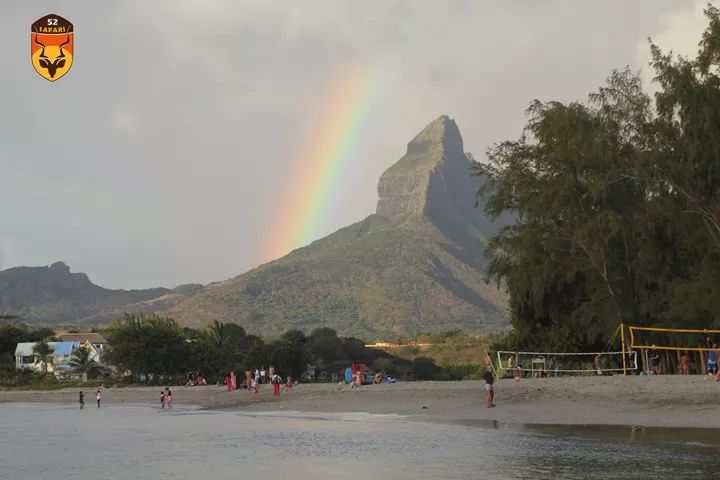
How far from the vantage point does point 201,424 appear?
44.5m

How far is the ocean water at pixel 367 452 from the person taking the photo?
72.1ft

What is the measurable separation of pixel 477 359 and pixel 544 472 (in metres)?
124

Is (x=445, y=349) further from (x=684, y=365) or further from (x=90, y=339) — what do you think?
(x=684, y=365)

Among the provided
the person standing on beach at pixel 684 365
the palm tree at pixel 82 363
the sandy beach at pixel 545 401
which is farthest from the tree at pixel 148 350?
the person standing on beach at pixel 684 365

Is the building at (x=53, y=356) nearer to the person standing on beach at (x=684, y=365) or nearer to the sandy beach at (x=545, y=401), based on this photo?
the sandy beach at (x=545, y=401)

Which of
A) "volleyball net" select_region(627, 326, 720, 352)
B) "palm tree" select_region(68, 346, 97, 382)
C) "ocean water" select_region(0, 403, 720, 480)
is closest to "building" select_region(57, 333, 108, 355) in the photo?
"palm tree" select_region(68, 346, 97, 382)

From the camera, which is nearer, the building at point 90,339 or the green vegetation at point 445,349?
the green vegetation at point 445,349

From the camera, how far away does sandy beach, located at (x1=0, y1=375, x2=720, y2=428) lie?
108 ft

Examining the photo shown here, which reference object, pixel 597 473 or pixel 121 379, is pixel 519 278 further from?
pixel 121 379

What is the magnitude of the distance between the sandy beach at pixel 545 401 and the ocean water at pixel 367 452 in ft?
6.99

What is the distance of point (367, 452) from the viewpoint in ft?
90.0

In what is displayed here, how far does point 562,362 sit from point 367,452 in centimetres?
2819

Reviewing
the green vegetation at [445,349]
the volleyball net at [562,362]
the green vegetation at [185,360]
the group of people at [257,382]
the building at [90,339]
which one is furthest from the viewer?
the building at [90,339]

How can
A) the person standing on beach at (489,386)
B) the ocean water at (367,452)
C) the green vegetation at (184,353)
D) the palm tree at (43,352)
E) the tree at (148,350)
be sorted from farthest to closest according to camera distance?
1. the palm tree at (43,352)
2. the green vegetation at (184,353)
3. the tree at (148,350)
4. the person standing on beach at (489,386)
5. the ocean water at (367,452)
